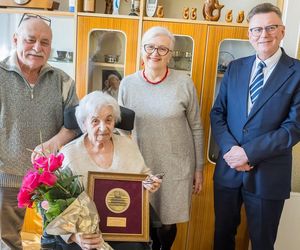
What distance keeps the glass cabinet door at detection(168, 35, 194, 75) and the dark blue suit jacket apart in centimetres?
52

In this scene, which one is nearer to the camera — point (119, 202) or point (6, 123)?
point (119, 202)

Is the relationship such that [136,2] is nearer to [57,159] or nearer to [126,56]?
[126,56]

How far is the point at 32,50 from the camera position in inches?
63.2

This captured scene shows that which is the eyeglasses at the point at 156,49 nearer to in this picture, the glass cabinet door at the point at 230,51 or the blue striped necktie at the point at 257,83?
the blue striped necktie at the point at 257,83

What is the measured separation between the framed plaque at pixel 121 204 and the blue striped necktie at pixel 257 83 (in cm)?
71

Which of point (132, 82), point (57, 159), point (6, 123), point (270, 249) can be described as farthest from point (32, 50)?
point (270, 249)

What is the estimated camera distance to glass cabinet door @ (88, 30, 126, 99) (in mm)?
2341

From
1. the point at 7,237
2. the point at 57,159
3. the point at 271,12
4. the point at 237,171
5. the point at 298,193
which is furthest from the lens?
the point at 298,193

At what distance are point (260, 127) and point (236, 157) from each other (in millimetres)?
193

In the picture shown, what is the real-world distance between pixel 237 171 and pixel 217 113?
1.12ft

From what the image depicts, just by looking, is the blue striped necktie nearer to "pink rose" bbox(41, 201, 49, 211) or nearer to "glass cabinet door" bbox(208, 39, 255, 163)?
"glass cabinet door" bbox(208, 39, 255, 163)

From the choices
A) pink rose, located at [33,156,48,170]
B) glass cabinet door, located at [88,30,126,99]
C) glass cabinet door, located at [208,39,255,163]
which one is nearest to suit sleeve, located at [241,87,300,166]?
glass cabinet door, located at [208,39,255,163]

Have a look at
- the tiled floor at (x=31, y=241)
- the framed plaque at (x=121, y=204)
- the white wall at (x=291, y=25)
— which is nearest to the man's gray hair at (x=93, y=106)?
the framed plaque at (x=121, y=204)

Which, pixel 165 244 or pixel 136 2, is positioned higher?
pixel 136 2
